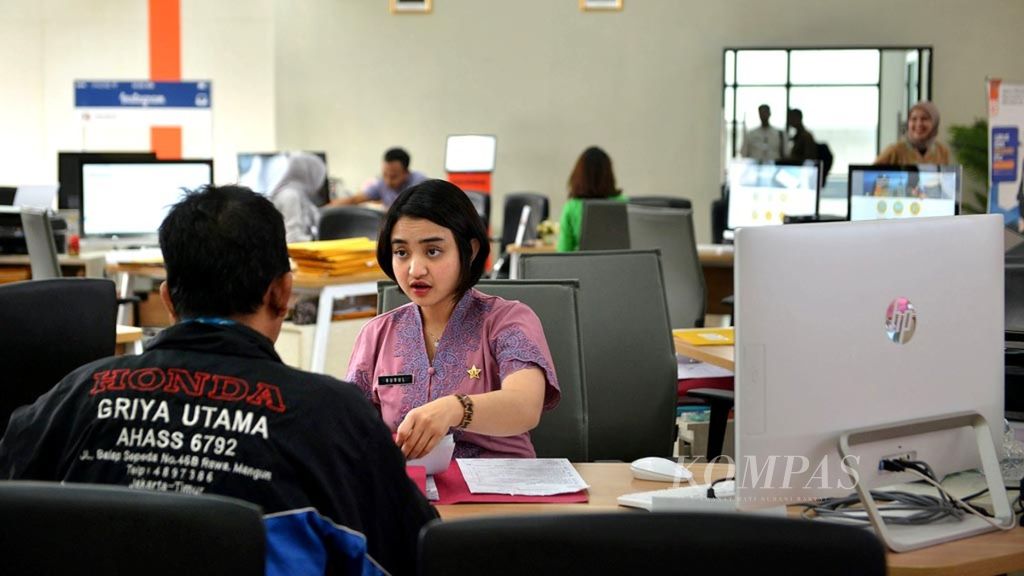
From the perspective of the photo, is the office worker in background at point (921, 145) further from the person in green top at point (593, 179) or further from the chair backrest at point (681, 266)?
the chair backrest at point (681, 266)

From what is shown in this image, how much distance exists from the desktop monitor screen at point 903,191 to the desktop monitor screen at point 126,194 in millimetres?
3231

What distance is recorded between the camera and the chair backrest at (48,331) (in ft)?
9.37

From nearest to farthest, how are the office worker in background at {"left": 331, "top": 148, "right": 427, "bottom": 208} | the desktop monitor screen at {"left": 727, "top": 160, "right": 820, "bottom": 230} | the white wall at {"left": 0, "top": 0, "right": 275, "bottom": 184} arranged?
the desktop monitor screen at {"left": 727, "top": 160, "right": 820, "bottom": 230} → the office worker in background at {"left": 331, "top": 148, "right": 427, "bottom": 208} → the white wall at {"left": 0, "top": 0, "right": 275, "bottom": 184}

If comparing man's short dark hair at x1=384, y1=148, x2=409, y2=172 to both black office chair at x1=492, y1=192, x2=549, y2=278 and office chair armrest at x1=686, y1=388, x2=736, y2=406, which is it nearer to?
black office chair at x1=492, y1=192, x2=549, y2=278

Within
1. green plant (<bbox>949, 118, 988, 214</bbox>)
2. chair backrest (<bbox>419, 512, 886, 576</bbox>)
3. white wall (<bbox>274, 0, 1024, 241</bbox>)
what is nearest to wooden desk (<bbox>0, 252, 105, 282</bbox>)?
chair backrest (<bbox>419, 512, 886, 576</bbox>)

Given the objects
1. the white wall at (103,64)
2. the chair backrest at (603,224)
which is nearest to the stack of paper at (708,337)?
the chair backrest at (603,224)

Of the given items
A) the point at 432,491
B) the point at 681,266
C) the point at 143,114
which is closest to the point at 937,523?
the point at 432,491

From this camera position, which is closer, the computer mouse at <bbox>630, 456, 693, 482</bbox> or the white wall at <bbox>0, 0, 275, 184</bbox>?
the computer mouse at <bbox>630, 456, 693, 482</bbox>

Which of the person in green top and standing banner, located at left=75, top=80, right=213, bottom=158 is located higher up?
standing banner, located at left=75, top=80, right=213, bottom=158

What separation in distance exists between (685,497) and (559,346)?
846 mm

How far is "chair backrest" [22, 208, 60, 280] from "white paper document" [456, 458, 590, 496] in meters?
3.85

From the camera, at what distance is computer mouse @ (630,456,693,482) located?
7.27 ft

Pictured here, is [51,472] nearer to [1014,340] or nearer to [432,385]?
[432,385]

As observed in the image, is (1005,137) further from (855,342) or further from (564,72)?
(855,342)
